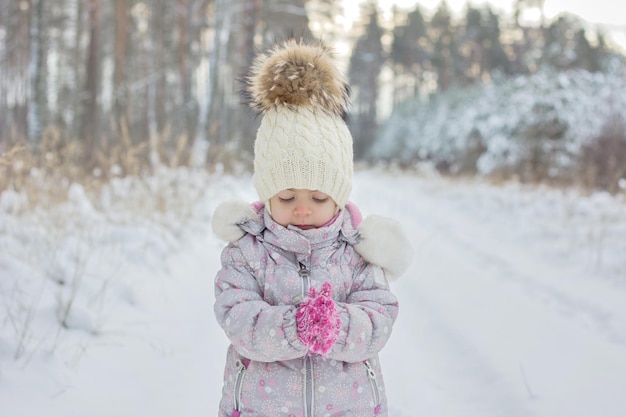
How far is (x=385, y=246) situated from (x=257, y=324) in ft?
1.69

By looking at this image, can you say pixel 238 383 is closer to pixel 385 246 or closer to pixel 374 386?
pixel 374 386

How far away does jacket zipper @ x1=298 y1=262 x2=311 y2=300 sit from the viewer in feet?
5.53

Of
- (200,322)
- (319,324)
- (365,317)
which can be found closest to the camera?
(319,324)

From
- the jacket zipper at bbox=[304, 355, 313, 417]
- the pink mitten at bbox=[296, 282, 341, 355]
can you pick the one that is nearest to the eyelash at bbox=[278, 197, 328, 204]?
the pink mitten at bbox=[296, 282, 341, 355]

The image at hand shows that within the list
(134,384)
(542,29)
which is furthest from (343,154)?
(542,29)

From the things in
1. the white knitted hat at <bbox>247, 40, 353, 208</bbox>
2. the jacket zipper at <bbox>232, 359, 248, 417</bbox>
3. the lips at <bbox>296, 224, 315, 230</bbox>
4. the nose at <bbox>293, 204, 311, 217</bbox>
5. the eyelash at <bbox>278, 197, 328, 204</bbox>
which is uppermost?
the white knitted hat at <bbox>247, 40, 353, 208</bbox>

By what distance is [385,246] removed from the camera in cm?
178

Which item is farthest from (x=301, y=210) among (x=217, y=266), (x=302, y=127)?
(x=217, y=266)

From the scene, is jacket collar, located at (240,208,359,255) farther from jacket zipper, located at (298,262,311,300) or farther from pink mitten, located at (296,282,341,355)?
pink mitten, located at (296,282,341,355)

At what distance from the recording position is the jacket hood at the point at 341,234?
5.72 feet

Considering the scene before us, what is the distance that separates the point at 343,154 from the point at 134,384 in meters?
1.46

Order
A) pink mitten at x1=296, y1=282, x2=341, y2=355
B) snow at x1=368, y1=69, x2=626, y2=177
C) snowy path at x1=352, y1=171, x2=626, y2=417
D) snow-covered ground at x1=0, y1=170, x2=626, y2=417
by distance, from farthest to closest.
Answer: snow at x1=368, y1=69, x2=626, y2=177, snowy path at x1=352, y1=171, x2=626, y2=417, snow-covered ground at x1=0, y1=170, x2=626, y2=417, pink mitten at x1=296, y1=282, x2=341, y2=355

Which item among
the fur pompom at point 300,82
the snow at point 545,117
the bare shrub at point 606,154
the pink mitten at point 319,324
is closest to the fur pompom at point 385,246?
the pink mitten at point 319,324

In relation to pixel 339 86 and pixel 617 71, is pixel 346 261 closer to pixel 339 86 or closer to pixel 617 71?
pixel 339 86
